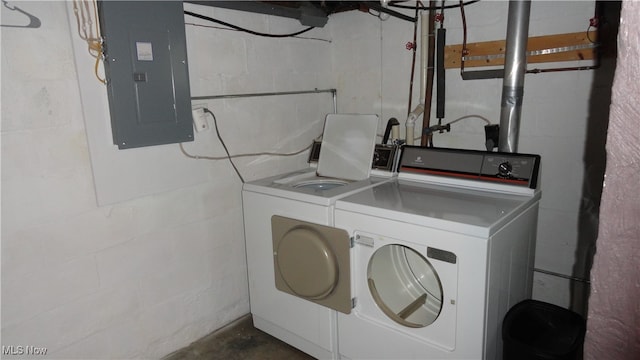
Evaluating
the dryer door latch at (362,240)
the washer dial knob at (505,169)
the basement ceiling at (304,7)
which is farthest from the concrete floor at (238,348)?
the basement ceiling at (304,7)

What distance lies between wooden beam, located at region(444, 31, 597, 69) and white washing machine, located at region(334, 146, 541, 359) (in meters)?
0.57

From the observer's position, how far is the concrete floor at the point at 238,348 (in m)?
2.24

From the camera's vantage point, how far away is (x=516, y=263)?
1836 millimetres

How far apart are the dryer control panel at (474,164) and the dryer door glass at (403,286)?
1.52 feet

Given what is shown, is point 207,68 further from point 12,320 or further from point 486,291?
point 486,291

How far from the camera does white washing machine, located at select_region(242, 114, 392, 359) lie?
1934mm

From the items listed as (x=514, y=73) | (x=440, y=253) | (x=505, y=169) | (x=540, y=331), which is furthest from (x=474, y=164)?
(x=540, y=331)

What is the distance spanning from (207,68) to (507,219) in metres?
1.62

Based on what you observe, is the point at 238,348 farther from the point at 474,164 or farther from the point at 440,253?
the point at 474,164

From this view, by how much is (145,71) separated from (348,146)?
1.15 metres

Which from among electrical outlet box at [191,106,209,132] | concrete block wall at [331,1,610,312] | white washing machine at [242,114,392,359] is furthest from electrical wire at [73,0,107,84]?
concrete block wall at [331,1,610,312]

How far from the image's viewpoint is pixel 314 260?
1969 millimetres

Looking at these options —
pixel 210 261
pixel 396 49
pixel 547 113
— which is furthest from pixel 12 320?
pixel 547 113

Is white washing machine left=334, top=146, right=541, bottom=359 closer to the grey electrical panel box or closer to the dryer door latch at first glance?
the dryer door latch
